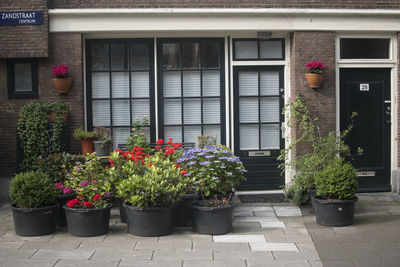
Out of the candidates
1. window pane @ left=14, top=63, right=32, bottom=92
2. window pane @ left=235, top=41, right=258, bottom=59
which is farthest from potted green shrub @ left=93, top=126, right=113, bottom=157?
window pane @ left=235, top=41, right=258, bottom=59

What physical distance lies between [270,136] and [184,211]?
3.04 m

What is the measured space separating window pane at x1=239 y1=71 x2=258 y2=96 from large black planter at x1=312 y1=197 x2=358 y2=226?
2953 millimetres

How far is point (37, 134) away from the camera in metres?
8.79

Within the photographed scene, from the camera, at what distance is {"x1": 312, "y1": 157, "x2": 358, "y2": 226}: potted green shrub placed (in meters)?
7.33

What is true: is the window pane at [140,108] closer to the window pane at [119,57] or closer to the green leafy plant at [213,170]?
the window pane at [119,57]

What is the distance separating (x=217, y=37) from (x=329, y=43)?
2.10 metres

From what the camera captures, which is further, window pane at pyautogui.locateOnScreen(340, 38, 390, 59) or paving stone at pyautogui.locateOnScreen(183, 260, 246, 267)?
window pane at pyautogui.locateOnScreen(340, 38, 390, 59)

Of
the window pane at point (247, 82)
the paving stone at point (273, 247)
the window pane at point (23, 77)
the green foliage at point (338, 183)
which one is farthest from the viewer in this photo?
the window pane at point (247, 82)

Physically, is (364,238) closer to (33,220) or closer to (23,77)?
(33,220)

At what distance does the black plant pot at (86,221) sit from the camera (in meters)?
6.84

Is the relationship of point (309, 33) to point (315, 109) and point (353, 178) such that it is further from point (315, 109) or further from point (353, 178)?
point (353, 178)

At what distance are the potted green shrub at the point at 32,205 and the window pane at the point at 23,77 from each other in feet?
9.46

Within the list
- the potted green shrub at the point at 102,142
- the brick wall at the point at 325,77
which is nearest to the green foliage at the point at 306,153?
the brick wall at the point at 325,77

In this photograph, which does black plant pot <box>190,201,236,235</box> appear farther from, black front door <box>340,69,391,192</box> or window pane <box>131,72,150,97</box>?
black front door <box>340,69,391,192</box>
